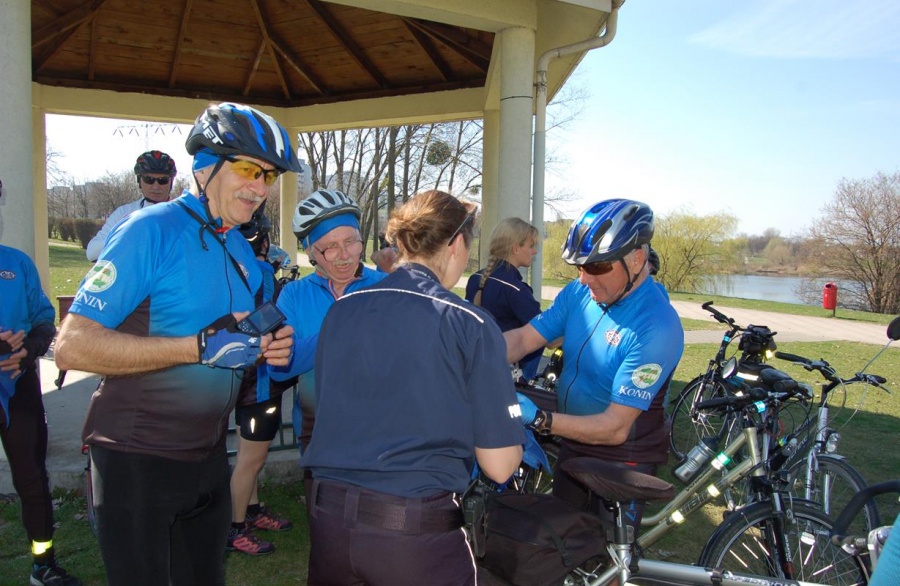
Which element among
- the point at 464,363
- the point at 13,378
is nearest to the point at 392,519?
the point at 464,363

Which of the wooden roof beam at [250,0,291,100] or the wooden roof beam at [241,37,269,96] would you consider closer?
the wooden roof beam at [250,0,291,100]

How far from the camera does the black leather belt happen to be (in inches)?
68.4

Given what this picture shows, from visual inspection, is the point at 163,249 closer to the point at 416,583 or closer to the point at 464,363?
the point at 464,363

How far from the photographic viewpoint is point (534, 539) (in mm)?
2229

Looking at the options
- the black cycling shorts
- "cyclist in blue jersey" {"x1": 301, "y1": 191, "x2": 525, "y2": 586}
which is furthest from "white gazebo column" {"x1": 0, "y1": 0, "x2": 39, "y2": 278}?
"cyclist in blue jersey" {"x1": 301, "y1": 191, "x2": 525, "y2": 586}

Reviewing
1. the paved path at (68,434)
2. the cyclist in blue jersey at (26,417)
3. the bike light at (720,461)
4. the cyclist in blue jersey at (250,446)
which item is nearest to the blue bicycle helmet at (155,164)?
the cyclist in blue jersey at (250,446)

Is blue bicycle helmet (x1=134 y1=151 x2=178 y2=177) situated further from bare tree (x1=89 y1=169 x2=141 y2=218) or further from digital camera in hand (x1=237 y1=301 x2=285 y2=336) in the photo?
bare tree (x1=89 y1=169 x2=141 y2=218)

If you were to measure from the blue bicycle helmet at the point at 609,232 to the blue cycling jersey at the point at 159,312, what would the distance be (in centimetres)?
156

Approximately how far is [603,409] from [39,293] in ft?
10.2

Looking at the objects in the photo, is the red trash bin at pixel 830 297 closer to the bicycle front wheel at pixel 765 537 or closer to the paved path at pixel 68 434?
the paved path at pixel 68 434

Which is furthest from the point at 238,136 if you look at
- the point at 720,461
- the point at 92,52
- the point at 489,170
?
the point at 92,52

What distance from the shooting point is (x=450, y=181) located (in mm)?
38281

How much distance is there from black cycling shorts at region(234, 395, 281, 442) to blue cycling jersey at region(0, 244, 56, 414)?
1.17 meters

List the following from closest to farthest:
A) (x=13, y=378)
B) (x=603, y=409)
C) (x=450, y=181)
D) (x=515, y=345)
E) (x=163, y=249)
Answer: (x=163, y=249)
(x=603, y=409)
(x=13, y=378)
(x=515, y=345)
(x=450, y=181)
